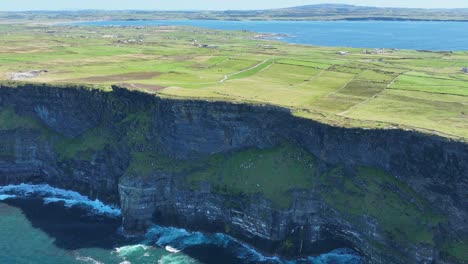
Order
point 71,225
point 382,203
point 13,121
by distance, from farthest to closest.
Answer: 1. point 13,121
2. point 71,225
3. point 382,203

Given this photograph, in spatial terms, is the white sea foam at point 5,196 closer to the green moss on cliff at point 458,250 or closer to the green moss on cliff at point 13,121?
the green moss on cliff at point 13,121

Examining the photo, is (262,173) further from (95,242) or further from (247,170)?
(95,242)

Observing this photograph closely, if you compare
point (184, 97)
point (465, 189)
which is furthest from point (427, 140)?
point (184, 97)

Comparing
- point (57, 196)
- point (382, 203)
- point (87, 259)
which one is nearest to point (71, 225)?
point (87, 259)

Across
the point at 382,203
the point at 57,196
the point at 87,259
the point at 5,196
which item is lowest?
the point at 87,259

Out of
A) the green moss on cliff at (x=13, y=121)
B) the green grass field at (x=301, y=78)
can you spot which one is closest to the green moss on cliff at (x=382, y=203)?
the green grass field at (x=301, y=78)

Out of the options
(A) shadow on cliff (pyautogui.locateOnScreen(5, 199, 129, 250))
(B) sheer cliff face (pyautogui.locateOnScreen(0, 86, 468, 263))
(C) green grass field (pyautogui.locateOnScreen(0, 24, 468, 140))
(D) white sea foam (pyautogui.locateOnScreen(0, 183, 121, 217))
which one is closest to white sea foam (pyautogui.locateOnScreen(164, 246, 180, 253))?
(B) sheer cliff face (pyautogui.locateOnScreen(0, 86, 468, 263))

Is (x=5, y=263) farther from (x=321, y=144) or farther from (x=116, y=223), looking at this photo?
(x=321, y=144)

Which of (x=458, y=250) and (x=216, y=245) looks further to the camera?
(x=216, y=245)
